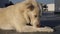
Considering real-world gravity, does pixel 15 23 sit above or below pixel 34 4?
below

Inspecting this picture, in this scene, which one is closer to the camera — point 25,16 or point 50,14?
point 25,16

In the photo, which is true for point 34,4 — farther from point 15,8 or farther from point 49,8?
point 49,8

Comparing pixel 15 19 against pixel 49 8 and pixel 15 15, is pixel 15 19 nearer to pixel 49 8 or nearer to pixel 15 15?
pixel 15 15

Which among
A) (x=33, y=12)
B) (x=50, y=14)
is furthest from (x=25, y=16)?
(x=50, y=14)

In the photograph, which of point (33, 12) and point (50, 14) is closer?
point (33, 12)

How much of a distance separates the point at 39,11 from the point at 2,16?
1.13m

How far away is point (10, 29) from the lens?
685 centimetres

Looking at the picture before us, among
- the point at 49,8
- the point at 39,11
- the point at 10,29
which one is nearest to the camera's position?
the point at 39,11

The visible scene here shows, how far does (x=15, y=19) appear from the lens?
657 centimetres

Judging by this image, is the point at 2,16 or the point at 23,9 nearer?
the point at 23,9

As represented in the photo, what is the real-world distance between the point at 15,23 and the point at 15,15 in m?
0.20

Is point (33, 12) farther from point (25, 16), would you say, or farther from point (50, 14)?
point (50, 14)

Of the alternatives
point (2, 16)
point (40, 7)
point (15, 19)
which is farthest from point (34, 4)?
point (2, 16)

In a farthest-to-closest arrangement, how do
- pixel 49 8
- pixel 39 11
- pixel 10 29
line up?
pixel 49 8, pixel 10 29, pixel 39 11
